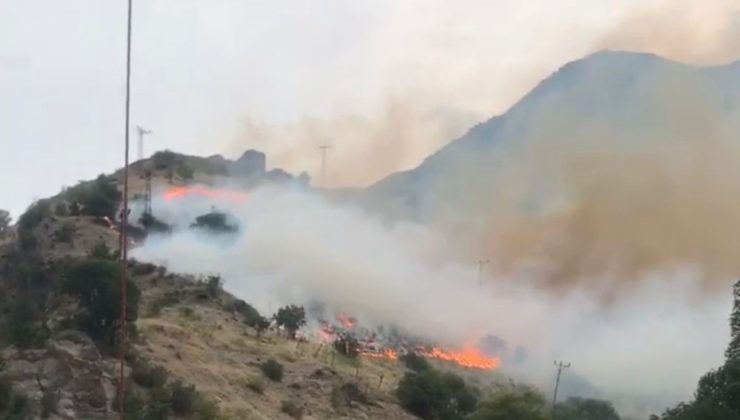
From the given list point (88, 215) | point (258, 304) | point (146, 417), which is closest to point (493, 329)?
point (258, 304)

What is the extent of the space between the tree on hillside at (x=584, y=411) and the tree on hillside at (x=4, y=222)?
8807 cm

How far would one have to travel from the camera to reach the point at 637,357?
13562cm

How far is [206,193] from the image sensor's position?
6988 inches

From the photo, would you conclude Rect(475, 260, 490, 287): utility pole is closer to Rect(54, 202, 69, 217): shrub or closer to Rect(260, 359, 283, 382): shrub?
Rect(54, 202, 69, 217): shrub

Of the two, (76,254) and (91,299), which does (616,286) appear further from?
(91,299)

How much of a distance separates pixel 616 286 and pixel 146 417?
455ft

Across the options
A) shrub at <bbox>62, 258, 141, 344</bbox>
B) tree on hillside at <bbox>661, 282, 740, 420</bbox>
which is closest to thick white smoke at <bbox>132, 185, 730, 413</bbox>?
shrub at <bbox>62, 258, 141, 344</bbox>

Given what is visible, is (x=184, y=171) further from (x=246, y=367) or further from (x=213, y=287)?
(x=246, y=367)

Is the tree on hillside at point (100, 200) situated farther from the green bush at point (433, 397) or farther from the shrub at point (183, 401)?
the shrub at point (183, 401)

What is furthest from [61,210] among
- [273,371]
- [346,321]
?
[273,371]

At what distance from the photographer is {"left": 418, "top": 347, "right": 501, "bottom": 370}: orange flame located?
382 ft

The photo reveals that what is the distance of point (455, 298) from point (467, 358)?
31.4 m

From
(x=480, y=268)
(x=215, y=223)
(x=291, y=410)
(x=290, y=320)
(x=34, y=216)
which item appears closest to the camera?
(x=291, y=410)

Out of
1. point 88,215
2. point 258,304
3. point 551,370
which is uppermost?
point 88,215
